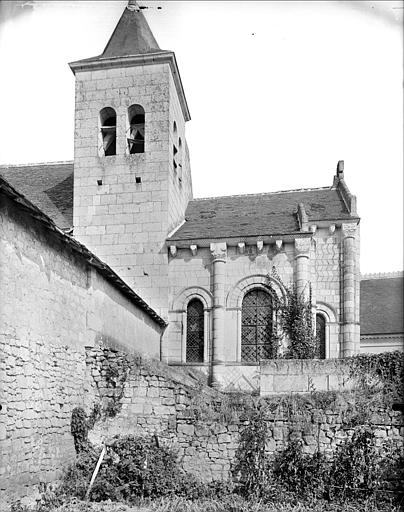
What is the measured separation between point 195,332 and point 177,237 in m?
3.20

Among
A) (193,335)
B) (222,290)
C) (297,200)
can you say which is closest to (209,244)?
(222,290)

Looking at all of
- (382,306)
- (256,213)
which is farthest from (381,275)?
(256,213)

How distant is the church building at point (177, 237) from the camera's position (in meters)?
20.6

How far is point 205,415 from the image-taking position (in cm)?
1252

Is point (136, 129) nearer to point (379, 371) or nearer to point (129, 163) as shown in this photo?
point (129, 163)

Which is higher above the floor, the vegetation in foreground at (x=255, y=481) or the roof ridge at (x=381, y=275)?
the roof ridge at (x=381, y=275)

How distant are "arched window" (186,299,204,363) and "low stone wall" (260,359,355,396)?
296 inches

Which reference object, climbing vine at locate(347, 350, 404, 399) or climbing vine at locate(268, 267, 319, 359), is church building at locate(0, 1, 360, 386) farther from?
climbing vine at locate(347, 350, 404, 399)

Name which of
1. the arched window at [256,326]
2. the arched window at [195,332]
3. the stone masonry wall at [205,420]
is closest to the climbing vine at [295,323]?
the arched window at [256,326]

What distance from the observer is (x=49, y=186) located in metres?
23.9

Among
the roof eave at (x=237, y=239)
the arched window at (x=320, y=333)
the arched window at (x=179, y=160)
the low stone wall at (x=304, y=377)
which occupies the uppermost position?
the arched window at (x=179, y=160)

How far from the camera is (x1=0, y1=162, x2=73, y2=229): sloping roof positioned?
22562mm

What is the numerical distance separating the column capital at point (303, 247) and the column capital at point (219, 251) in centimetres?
230

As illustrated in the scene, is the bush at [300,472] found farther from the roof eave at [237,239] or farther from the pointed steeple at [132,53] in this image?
the pointed steeple at [132,53]
